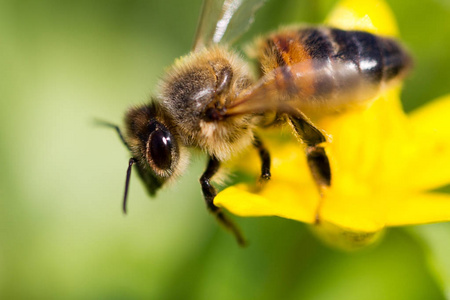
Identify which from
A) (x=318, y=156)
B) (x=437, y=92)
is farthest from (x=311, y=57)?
(x=437, y=92)

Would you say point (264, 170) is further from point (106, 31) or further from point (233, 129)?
point (106, 31)

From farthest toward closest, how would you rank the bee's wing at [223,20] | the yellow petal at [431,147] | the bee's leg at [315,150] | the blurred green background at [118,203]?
the blurred green background at [118,203], the bee's wing at [223,20], the yellow petal at [431,147], the bee's leg at [315,150]

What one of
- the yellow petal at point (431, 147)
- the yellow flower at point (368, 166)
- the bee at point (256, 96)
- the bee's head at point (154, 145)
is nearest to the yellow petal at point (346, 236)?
the yellow flower at point (368, 166)

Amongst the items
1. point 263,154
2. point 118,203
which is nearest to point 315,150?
point 263,154

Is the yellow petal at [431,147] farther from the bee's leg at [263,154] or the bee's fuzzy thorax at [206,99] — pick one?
the bee's fuzzy thorax at [206,99]

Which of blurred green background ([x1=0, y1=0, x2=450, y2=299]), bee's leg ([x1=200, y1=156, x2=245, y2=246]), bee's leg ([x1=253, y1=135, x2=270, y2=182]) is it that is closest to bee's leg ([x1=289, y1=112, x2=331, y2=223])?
bee's leg ([x1=253, y1=135, x2=270, y2=182])

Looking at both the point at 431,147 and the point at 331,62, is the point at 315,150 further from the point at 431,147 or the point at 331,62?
the point at 431,147
